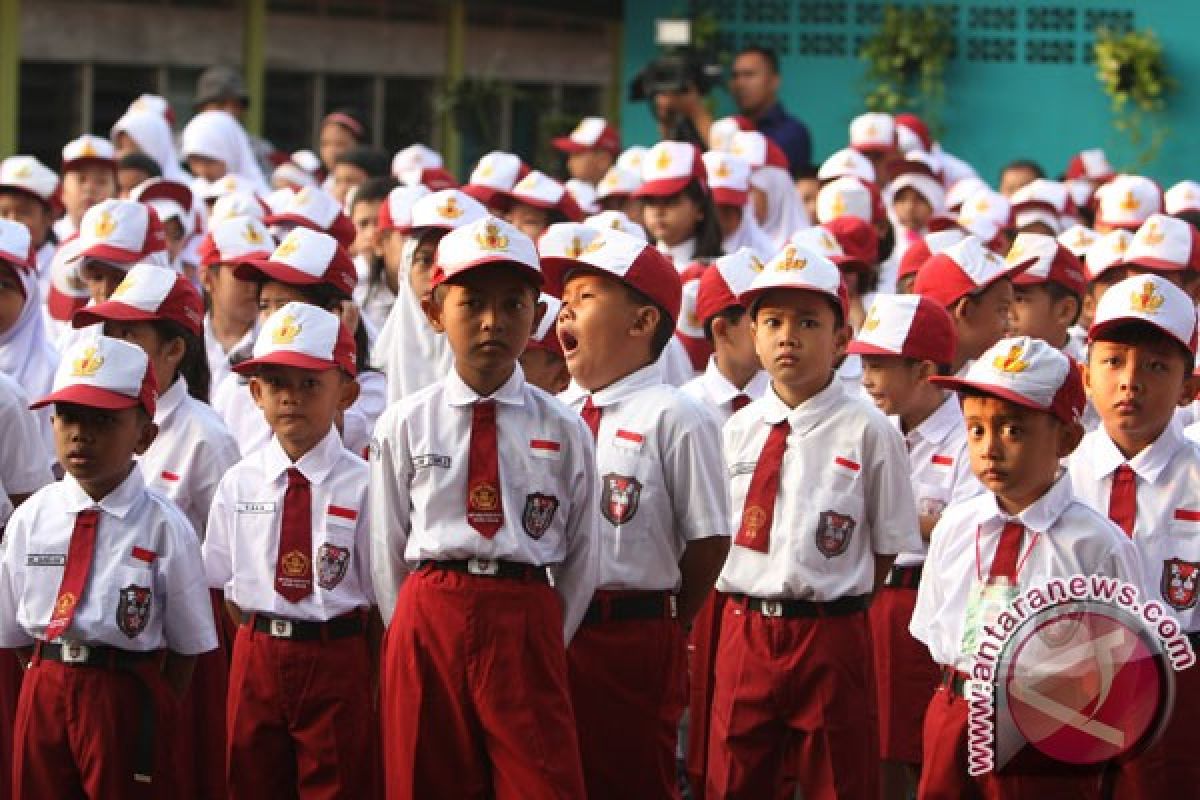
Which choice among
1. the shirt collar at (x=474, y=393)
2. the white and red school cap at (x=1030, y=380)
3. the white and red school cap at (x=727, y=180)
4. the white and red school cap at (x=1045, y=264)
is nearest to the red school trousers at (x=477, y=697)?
the shirt collar at (x=474, y=393)

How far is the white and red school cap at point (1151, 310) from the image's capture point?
236 inches

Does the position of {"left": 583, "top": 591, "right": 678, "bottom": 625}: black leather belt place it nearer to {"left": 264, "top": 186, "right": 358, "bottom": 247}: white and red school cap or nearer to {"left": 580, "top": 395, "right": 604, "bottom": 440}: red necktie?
{"left": 580, "top": 395, "right": 604, "bottom": 440}: red necktie

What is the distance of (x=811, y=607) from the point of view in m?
A: 5.99

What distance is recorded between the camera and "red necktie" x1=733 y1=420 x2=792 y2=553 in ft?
20.0

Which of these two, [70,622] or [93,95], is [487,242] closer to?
[70,622]

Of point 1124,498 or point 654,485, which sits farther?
point 1124,498

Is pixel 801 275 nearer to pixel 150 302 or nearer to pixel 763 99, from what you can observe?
pixel 150 302

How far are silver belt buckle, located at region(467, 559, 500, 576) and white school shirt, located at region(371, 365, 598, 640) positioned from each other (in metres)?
0.02

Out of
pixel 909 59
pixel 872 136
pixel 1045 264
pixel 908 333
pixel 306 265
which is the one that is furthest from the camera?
pixel 909 59

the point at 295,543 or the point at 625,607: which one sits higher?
the point at 295,543

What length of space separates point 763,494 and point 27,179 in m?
5.31

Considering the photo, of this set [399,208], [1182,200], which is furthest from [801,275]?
[1182,200]

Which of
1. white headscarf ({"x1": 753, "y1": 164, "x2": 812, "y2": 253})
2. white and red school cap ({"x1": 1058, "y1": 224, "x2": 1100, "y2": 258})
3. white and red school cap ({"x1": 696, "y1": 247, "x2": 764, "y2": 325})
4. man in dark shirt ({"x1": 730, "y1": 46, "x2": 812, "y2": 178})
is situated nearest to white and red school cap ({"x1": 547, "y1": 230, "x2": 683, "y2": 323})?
white and red school cap ({"x1": 696, "y1": 247, "x2": 764, "y2": 325})

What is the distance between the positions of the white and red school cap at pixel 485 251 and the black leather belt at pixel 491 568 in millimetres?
655
